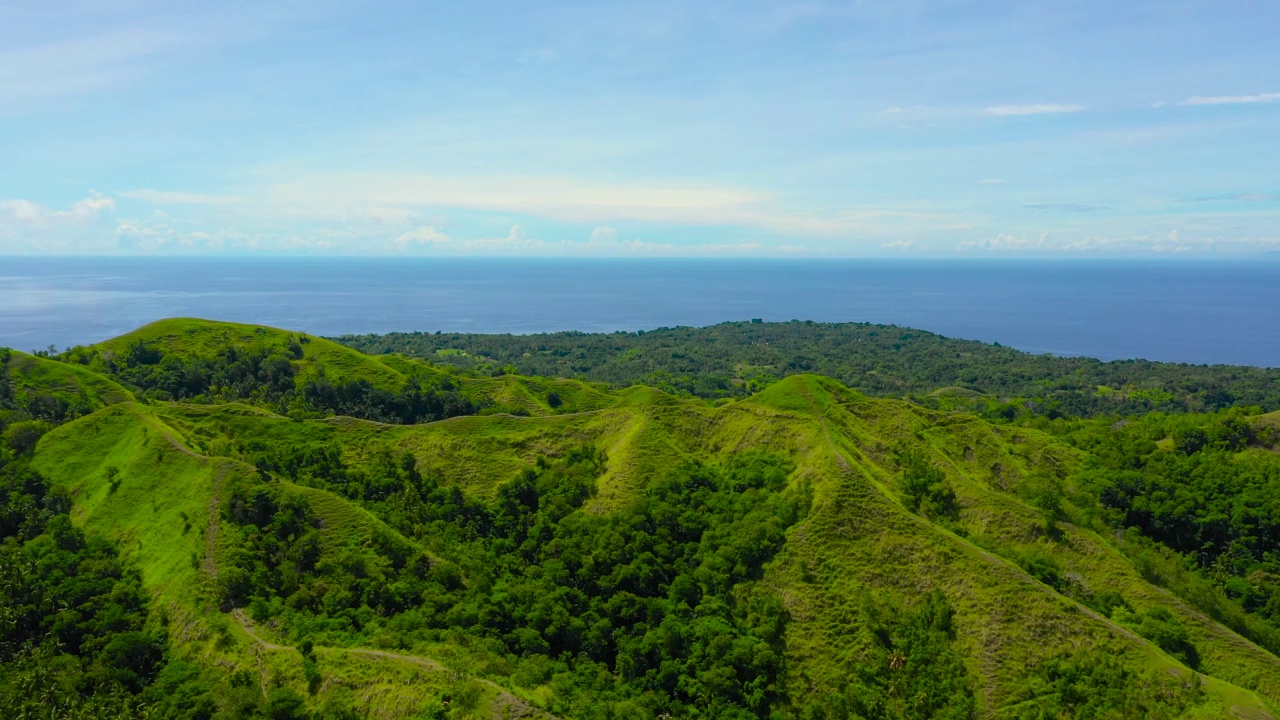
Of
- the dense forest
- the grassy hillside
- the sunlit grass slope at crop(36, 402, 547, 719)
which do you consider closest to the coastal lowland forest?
the sunlit grass slope at crop(36, 402, 547, 719)

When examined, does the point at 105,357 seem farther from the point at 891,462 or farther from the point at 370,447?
the point at 891,462

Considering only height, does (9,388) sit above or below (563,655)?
above

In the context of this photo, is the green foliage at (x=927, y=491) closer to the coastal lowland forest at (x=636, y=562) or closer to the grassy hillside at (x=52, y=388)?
the coastal lowland forest at (x=636, y=562)

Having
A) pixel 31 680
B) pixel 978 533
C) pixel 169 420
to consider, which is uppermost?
pixel 169 420

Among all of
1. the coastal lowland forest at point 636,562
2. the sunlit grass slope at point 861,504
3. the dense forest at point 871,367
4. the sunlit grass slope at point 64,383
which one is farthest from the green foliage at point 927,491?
the sunlit grass slope at point 64,383

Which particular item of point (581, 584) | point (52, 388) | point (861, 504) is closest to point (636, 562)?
point (581, 584)

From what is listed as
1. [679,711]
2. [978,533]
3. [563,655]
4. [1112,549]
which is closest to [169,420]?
[563,655]
